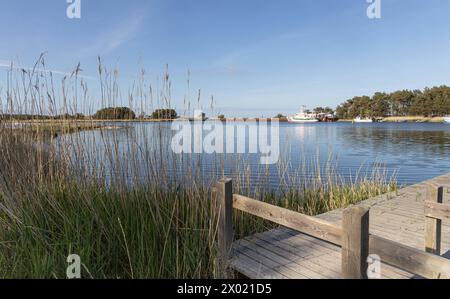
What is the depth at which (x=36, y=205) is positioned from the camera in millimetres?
2676

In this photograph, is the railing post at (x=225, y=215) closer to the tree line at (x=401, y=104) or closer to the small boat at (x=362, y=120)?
the tree line at (x=401, y=104)

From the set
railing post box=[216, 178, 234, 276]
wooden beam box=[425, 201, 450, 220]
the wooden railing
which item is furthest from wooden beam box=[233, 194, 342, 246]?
wooden beam box=[425, 201, 450, 220]

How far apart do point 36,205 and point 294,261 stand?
8.29 feet

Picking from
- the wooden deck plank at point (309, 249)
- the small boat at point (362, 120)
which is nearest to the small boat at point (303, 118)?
the small boat at point (362, 120)

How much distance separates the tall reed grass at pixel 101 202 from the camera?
2207mm

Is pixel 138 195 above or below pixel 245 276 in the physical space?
above

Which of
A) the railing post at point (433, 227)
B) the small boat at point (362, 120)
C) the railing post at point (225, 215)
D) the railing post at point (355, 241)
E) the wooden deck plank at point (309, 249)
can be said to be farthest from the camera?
the small boat at point (362, 120)

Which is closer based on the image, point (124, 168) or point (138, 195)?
point (138, 195)

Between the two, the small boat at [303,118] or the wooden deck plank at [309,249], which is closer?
the wooden deck plank at [309,249]

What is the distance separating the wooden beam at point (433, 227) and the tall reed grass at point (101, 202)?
5.56ft
